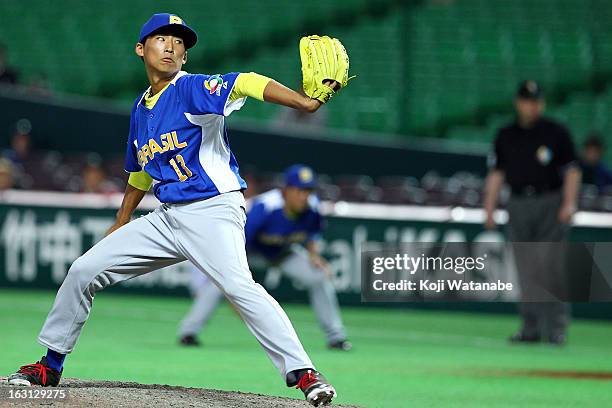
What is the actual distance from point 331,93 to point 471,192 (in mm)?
9448

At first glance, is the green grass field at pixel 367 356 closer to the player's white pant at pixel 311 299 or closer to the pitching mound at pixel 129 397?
the player's white pant at pixel 311 299

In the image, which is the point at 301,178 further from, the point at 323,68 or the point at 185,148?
the point at 323,68

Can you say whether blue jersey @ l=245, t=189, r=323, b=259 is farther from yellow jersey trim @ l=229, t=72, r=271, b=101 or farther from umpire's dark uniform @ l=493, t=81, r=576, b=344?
yellow jersey trim @ l=229, t=72, r=271, b=101

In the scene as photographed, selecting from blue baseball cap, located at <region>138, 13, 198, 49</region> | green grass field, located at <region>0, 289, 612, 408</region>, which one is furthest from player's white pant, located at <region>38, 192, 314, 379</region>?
green grass field, located at <region>0, 289, 612, 408</region>

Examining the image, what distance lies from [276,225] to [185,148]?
4.22m

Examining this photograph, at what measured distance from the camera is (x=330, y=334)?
9.91 metres

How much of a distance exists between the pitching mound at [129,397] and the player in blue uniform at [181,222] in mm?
236

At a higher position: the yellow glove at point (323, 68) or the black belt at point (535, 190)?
the yellow glove at point (323, 68)

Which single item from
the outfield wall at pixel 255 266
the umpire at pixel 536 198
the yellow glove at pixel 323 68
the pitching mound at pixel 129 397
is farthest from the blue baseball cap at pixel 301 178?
the yellow glove at pixel 323 68

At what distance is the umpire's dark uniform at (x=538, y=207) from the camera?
10555mm

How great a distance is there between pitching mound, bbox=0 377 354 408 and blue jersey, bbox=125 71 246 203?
3.05 feet

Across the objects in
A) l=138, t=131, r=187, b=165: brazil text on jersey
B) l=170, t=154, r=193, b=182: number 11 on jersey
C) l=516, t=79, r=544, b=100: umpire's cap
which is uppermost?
l=516, t=79, r=544, b=100: umpire's cap

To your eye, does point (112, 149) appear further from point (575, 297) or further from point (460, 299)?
point (575, 297)

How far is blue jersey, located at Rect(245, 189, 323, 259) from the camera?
33.0 feet
